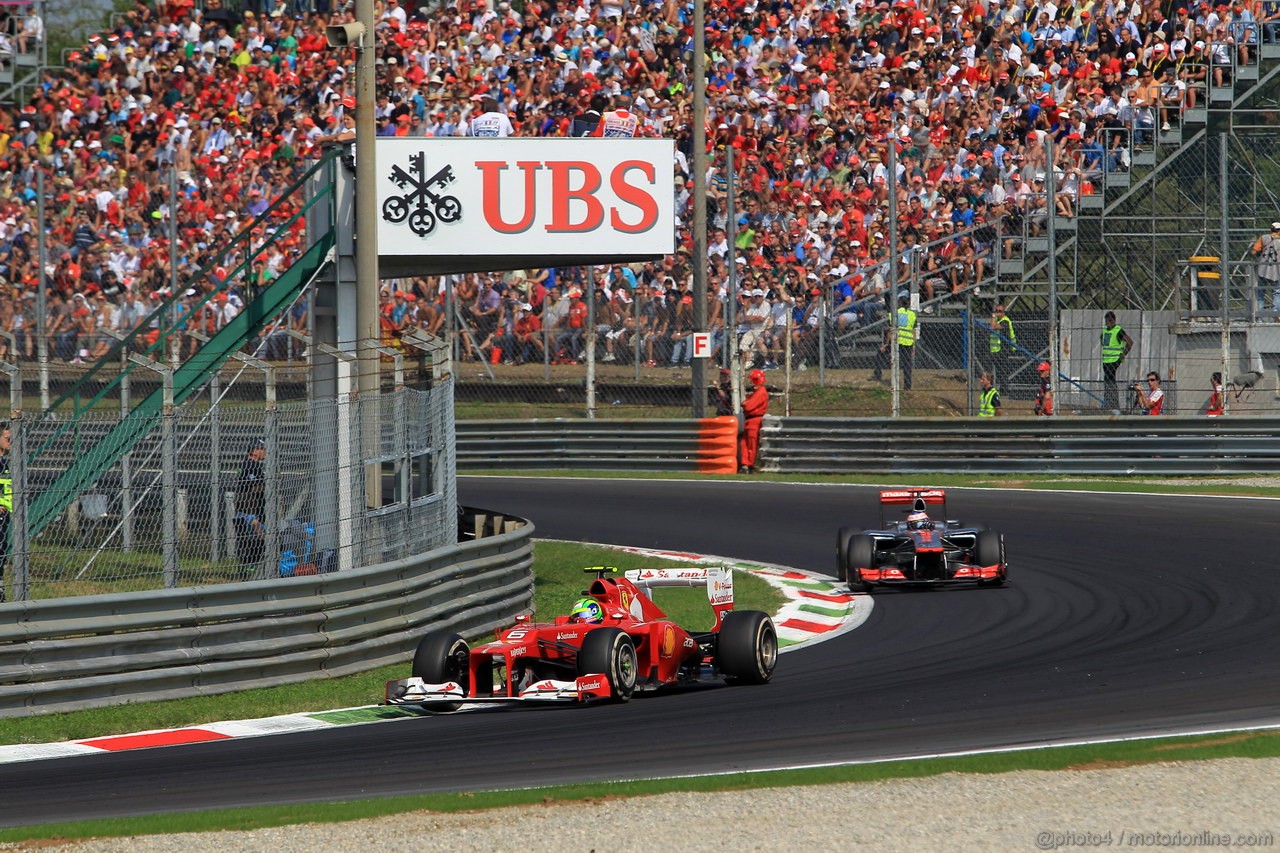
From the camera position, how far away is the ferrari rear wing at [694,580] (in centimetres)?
1069

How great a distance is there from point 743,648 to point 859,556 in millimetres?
4534

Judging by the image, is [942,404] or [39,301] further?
[942,404]

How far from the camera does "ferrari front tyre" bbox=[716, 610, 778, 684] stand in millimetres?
10500

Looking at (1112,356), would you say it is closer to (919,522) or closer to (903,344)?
(903,344)

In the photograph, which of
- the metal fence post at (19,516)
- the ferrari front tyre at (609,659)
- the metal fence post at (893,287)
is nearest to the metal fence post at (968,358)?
the metal fence post at (893,287)

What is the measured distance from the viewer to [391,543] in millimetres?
12492

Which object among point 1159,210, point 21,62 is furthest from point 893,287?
point 21,62

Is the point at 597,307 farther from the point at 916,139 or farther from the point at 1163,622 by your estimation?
the point at 1163,622

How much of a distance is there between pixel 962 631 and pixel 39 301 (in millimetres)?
13083

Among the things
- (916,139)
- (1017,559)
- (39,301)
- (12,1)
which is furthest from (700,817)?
(12,1)

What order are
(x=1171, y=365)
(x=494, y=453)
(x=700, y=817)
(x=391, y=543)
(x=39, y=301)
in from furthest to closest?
(x=494, y=453), (x=1171, y=365), (x=39, y=301), (x=391, y=543), (x=700, y=817)

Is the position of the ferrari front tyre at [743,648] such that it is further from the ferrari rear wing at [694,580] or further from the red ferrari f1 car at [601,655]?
the ferrari rear wing at [694,580]

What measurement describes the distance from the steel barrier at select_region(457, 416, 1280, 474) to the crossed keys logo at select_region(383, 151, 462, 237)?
917cm

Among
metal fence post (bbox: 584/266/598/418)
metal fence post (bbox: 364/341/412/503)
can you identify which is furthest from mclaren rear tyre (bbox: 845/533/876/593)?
metal fence post (bbox: 584/266/598/418)
